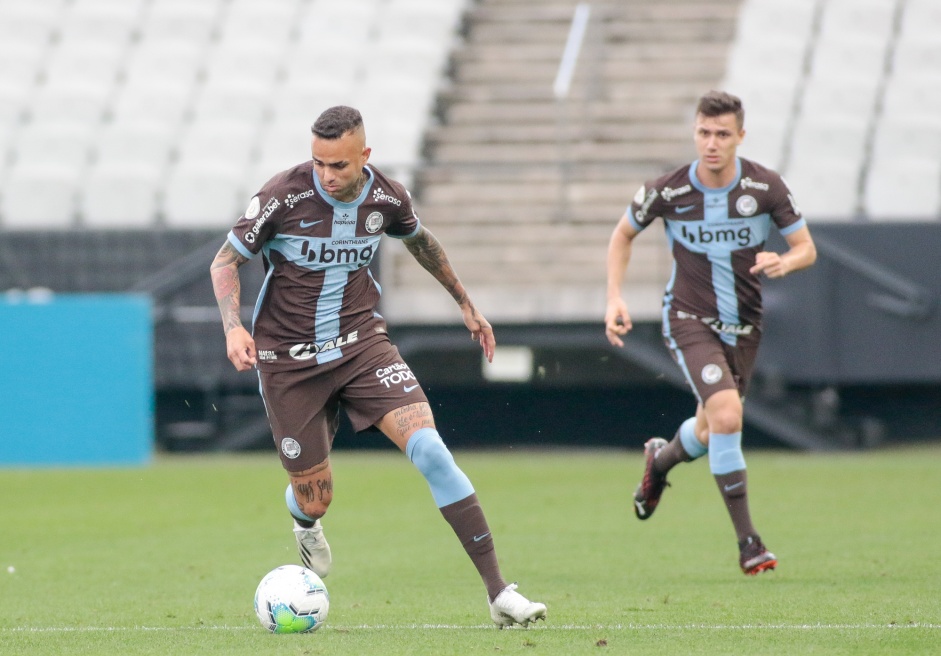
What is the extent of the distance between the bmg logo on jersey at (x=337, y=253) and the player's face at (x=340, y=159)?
258mm

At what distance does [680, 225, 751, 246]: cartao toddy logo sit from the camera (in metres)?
7.51

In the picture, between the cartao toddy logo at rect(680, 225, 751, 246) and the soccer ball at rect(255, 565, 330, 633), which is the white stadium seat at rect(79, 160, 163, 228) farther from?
the soccer ball at rect(255, 565, 330, 633)

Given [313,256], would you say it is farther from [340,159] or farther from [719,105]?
[719,105]

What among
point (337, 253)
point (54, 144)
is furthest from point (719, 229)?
point (54, 144)

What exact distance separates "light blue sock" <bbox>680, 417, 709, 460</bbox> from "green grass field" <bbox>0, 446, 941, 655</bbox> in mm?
537

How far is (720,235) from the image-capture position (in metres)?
7.54

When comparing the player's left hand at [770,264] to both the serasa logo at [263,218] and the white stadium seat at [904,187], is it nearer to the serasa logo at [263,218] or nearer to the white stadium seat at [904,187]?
the serasa logo at [263,218]

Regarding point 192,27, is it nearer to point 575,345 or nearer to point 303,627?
point 575,345

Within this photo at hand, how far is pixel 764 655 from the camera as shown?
480cm

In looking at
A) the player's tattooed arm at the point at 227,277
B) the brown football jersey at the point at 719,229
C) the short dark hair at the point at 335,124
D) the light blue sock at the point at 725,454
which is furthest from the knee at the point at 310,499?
the brown football jersey at the point at 719,229

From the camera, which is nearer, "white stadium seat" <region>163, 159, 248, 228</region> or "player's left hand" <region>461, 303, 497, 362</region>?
"player's left hand" <region>461, 303, 497, 362</region>

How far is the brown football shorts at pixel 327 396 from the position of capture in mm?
6000

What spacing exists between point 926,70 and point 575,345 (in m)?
5.37

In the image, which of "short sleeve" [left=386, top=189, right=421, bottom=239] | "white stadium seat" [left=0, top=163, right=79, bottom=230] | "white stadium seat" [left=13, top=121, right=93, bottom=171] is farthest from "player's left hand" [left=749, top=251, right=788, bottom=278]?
"white stadium seat" [left=13, top=121, right=93, bottom=171]
